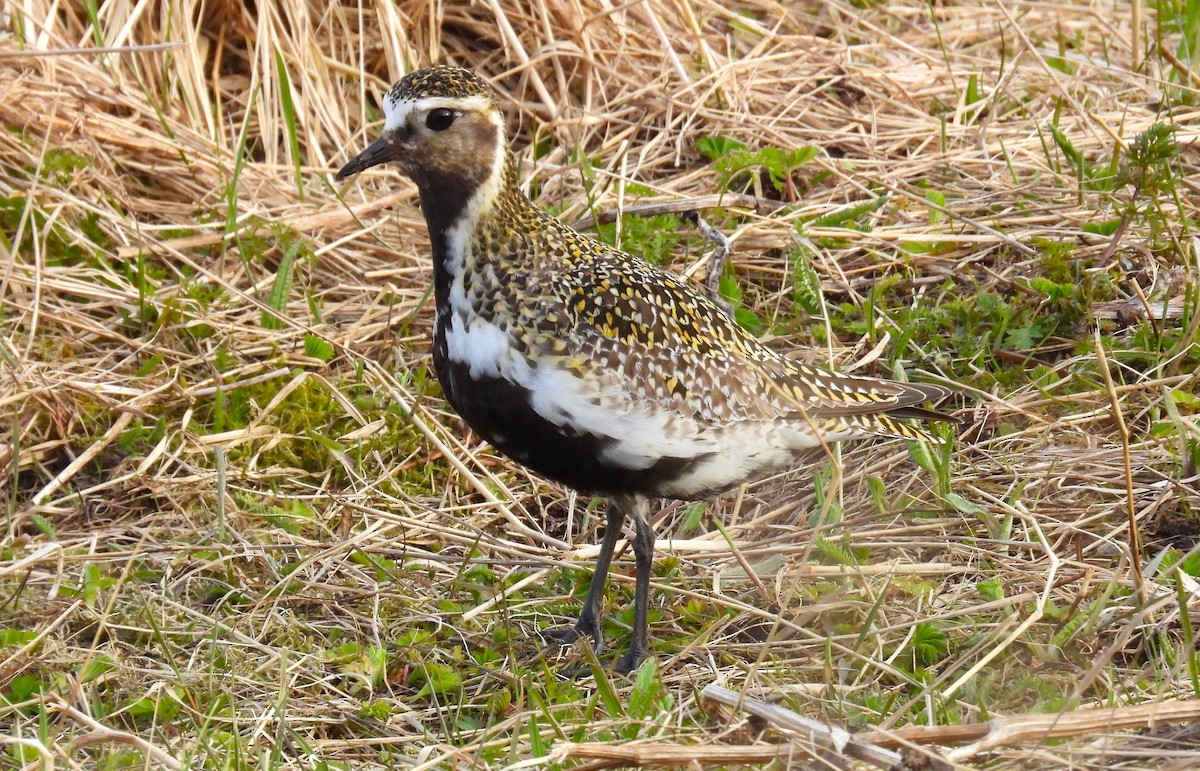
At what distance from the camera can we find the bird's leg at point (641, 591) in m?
3.96

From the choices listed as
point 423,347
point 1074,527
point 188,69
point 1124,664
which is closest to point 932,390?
point 1074,527

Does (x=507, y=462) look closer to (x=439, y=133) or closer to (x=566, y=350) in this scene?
(x=566, y=350)

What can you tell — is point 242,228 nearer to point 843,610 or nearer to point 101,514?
point 101,514

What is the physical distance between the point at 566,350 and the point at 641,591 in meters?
0.77

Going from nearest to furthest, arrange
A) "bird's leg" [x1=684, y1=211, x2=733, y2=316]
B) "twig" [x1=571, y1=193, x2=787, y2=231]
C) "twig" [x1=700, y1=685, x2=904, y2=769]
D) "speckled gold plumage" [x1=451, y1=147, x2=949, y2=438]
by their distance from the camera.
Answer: "twig" [x1=700, y1=685, x2=904, y2=769], "speckled gold plumage" [x1=451, y1=147, x2=949, y2=438], "bird's leg" [x1=684, y1=211, x2=733, y2=316], "twig" [x1=571, y1=193, x2=787, y2=231]

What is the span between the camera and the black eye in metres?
3.78

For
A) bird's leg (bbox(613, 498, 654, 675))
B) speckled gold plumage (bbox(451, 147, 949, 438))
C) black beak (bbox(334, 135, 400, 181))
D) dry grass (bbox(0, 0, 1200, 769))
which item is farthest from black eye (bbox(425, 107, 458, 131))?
dry grass (bbox(0, 0, 1200, 769))

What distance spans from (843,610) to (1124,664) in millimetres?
748

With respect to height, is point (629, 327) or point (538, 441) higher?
point (629, 327)

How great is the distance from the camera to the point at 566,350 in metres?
3.70

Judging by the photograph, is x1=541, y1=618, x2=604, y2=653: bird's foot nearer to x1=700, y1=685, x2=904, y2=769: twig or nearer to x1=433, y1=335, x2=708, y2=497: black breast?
x1=433, y1=335, x2=708, y2=497: black breast

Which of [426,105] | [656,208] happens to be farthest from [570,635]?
[656,208]

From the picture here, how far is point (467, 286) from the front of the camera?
3824 mm

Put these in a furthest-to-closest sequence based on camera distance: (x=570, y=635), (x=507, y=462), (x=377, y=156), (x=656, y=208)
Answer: (x=656, y=208), (x=507, y=462), (x=570, y=635), (x=377, y=156)
